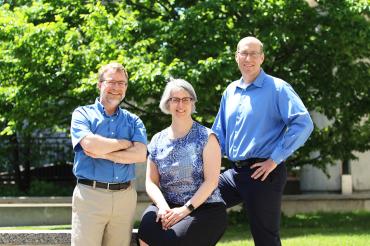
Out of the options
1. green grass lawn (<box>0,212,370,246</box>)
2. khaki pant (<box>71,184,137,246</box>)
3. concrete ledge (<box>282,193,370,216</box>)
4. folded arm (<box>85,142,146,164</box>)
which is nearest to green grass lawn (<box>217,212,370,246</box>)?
green grass lawn (<box>0,212,370,246</box>)

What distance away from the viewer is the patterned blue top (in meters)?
4.34

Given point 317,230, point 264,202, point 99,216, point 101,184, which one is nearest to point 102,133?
point 101,184

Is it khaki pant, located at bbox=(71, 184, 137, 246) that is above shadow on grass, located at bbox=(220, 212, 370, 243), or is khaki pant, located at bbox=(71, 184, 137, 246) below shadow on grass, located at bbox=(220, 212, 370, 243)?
above

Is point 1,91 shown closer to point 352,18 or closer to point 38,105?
point 38,105

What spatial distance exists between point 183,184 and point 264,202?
671 mm

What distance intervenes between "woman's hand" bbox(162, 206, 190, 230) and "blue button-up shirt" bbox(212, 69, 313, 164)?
2.39 ft

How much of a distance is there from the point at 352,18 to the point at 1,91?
6468mm

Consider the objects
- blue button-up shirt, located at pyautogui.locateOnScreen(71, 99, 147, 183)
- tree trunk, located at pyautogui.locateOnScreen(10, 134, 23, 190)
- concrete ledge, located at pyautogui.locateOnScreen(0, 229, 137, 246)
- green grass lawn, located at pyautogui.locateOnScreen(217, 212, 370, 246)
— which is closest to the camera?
blue button-up shirt, located at pyautogui.locateOnScreen(71, 99, 147, 183)

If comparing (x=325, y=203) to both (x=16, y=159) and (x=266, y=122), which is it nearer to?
(x=16, y=159)

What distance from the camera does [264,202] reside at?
4.54 meters

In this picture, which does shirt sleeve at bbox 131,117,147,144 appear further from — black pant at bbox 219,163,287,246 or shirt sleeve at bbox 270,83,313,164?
shirt sleeve at bbox 270,83,313,164

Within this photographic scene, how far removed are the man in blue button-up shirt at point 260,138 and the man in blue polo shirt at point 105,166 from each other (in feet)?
2.64

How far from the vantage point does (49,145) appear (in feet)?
53.5

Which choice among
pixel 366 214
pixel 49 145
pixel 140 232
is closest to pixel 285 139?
pixel 140 232
